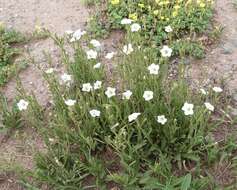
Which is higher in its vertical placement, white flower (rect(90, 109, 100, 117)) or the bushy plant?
white flower (rect(90, 109, 100, 117))

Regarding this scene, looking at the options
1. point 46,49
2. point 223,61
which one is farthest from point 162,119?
point 46,49

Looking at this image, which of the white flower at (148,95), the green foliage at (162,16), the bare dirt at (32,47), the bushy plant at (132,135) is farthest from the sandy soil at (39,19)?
the white flower at (148,95)

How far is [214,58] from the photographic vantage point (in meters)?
4.22

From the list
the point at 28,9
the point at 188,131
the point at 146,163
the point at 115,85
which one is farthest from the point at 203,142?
the point at 28,9

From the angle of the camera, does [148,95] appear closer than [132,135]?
Yes

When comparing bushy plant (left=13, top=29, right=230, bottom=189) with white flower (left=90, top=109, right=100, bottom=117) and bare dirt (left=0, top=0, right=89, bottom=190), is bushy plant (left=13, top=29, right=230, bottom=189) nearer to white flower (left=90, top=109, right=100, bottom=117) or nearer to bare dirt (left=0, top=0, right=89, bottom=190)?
white flower (left=90, top=109, right=100, bottom=117)

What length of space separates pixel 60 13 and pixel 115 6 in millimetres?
780

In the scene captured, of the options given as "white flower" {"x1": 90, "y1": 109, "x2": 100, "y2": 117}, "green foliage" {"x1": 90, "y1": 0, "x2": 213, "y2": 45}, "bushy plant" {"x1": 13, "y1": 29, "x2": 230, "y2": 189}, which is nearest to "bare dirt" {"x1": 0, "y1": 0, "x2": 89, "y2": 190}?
"bushy plant" {"x1": 13, "y1": 29, "x2": 230, "y2": 189}

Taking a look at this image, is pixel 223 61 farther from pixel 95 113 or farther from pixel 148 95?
pixel 95 113

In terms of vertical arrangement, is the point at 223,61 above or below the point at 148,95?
below

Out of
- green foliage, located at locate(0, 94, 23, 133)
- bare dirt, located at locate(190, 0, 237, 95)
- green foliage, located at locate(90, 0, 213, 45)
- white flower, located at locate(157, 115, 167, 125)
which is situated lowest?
green foliage, located at locate(0, 94, 23, 133)

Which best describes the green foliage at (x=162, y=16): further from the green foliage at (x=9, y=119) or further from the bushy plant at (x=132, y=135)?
the green foliage at (x=9, y=119)

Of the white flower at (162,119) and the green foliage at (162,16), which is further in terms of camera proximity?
the green foliage at (162,16)

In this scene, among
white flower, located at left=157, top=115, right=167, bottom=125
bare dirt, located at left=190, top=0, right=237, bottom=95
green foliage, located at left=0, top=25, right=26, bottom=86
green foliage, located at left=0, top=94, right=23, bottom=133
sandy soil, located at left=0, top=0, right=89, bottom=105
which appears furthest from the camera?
sandy soil, located at left=0, top=0, right=89, bottom=105
